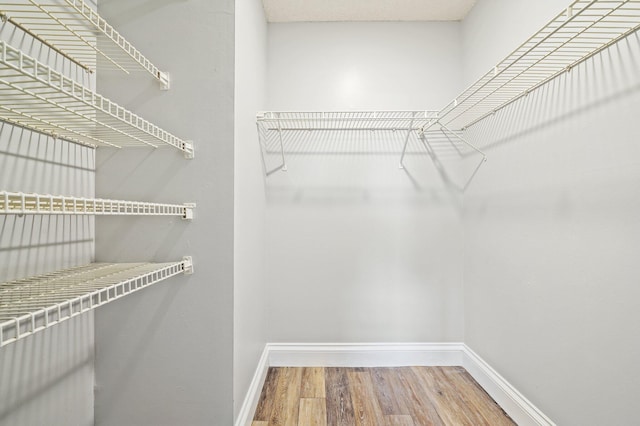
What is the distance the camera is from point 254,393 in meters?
1.48

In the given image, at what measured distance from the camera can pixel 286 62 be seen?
1962mm

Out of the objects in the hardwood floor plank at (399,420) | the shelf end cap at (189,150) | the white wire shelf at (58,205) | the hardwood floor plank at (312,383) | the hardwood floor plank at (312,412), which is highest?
the shelf end cap at (189,150)

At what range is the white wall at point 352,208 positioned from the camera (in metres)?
1.96

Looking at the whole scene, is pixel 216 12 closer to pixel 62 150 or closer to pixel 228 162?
pixel 228 162

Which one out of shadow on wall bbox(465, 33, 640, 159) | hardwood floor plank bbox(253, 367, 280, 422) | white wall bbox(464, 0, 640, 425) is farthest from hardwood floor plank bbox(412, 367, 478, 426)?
shadow on wall bbox(465, 33, 640, 159)

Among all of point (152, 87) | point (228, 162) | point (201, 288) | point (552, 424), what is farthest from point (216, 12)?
point (552, 424)

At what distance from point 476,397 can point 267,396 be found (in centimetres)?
111

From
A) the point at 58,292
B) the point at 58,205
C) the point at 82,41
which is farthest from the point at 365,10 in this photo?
the point at 58,292

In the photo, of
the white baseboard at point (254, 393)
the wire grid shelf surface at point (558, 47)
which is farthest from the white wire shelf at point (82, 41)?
the white baseboard at point (254, 393)

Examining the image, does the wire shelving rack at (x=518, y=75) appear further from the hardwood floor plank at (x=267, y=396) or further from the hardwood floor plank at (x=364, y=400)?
the hardwood floor plank at (x=364, y=400)

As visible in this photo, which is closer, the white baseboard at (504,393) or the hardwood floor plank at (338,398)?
the white baseboard at (504,393)

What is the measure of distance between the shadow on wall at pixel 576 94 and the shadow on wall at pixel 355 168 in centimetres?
45

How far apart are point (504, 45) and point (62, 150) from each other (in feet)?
6.43

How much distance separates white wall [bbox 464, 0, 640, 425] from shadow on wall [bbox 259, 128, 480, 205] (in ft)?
1.15
